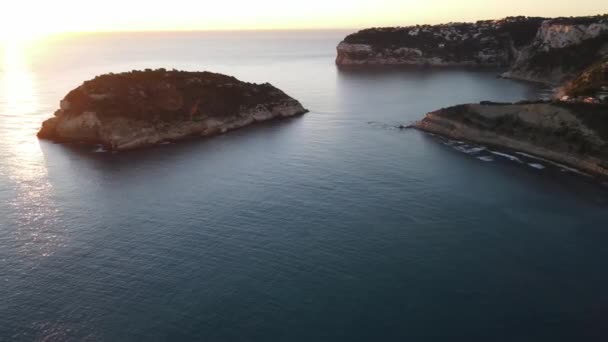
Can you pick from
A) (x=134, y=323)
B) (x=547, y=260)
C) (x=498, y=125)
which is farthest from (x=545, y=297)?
(x=498, y=125)

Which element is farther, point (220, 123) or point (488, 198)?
point (220, 123)

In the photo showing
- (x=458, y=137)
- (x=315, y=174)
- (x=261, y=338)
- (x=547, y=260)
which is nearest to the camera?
(x=261, y=338)

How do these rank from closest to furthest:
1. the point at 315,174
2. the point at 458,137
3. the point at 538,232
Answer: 1. the point at 538,232
2. the point at 315,174
3. the point at 458,137

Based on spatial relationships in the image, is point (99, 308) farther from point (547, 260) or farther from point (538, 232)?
point (538, 232)

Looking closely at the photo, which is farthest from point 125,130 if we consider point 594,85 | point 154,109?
point 594,85

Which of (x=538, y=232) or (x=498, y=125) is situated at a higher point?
(x=498, y=125)

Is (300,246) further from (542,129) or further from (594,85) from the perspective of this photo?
(594,85)

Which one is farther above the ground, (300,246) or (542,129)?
(542,129)
